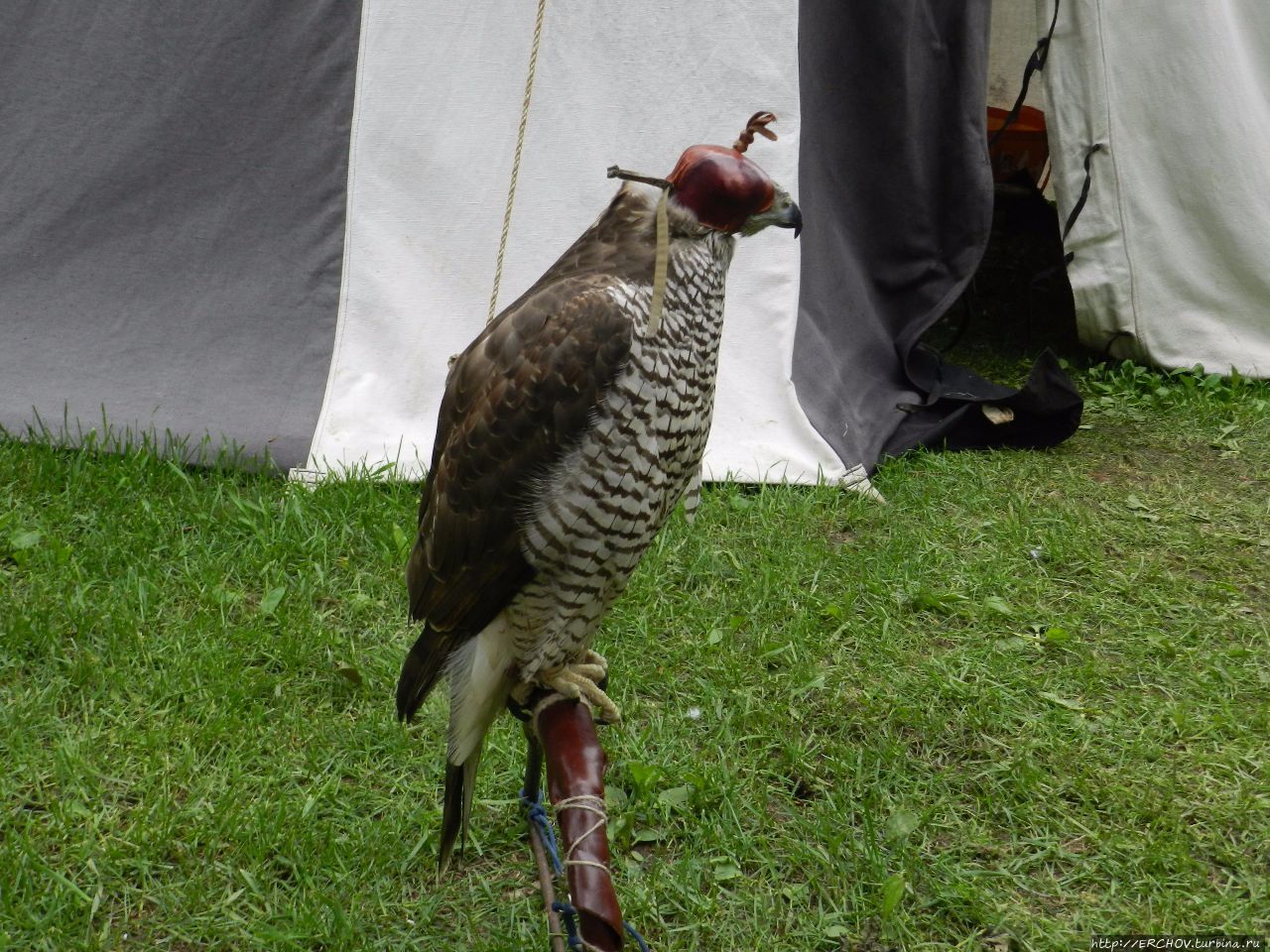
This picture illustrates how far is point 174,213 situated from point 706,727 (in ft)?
8.93

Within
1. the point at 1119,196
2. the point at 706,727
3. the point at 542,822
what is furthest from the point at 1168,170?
the point at 542,822

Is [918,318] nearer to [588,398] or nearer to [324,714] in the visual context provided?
[324,714]

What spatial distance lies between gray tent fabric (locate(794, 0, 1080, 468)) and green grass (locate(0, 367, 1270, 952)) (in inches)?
21.4

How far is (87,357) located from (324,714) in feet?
6.52

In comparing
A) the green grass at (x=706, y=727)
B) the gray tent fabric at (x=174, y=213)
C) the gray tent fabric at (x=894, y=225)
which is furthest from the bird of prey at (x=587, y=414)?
the gray tent fabric at (x=894, y=225)

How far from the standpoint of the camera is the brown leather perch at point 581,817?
5.17 ft

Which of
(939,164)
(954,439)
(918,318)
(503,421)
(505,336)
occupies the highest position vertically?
(505,336)

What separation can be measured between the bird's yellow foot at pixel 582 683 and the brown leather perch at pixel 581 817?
43 millimetres

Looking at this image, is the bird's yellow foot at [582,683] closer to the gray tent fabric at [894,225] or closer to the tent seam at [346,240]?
the tent seam at [346,240]

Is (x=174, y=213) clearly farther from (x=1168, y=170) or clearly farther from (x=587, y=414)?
(x=1168, y=170)

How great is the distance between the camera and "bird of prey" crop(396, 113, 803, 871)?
1.68 meters

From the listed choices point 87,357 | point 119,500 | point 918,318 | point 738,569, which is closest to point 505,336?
point 738,569

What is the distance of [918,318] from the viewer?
478 cm

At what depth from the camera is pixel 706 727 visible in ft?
9.56
